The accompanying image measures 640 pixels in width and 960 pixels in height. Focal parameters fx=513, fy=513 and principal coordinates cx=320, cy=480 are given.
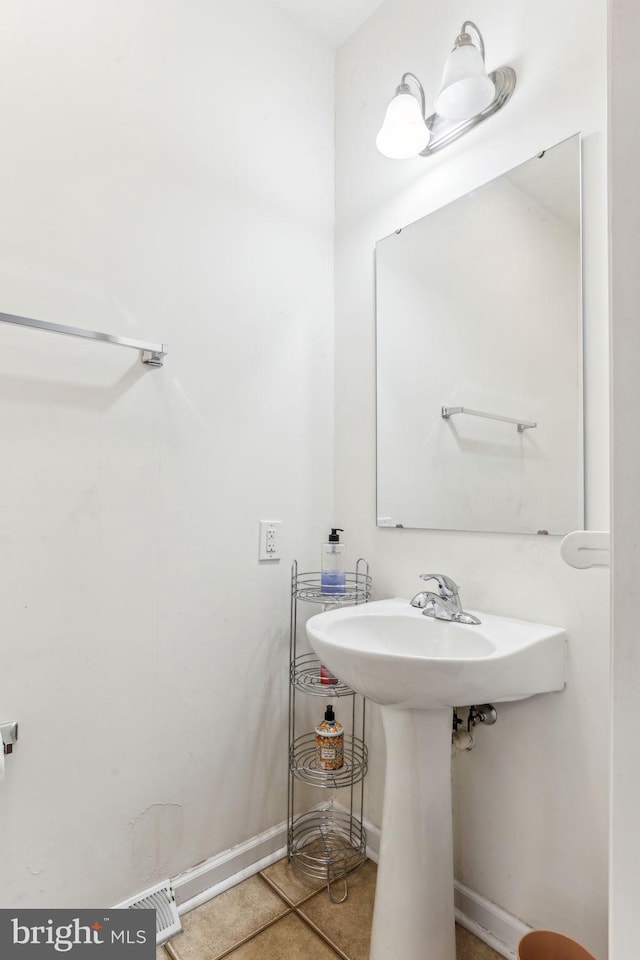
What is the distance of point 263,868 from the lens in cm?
144

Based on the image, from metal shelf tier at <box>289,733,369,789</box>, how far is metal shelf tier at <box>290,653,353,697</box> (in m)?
0.16

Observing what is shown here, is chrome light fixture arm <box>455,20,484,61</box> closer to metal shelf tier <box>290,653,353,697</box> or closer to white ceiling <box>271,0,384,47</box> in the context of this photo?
white ceiling <box>271,0,384,47</box>

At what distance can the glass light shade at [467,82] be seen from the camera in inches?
47.1

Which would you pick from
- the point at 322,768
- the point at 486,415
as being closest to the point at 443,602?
the point at 486,415

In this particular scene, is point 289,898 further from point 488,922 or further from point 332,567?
point 332,567

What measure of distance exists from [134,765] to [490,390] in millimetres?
1268

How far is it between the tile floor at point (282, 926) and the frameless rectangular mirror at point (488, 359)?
98cm

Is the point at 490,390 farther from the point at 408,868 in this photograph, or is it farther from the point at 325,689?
the point at 408,868

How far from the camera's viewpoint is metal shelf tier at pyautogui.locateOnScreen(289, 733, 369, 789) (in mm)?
1536

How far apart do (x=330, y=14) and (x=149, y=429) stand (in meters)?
1.49

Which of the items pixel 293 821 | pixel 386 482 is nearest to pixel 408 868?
pixel 293 821

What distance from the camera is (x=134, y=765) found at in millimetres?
1237

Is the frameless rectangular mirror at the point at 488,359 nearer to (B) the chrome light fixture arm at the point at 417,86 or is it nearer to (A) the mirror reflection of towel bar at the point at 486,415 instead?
(A) the mirror reflection of towel bar at the point at 486,415


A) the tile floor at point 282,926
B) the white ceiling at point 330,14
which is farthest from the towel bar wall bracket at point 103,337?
the tile floor at point 282,926
